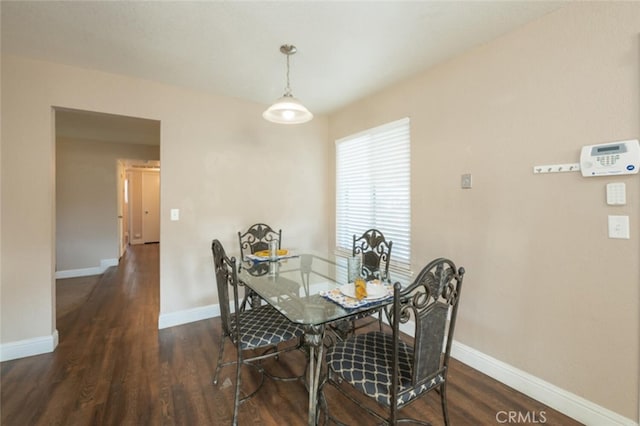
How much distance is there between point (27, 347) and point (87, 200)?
3.58m

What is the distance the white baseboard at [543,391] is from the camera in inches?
62.3

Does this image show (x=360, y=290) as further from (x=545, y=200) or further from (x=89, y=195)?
(x=89, y=195)

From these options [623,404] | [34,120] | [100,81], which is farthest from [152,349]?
[623,404]

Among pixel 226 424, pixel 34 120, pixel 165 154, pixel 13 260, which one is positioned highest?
pixel 34 120

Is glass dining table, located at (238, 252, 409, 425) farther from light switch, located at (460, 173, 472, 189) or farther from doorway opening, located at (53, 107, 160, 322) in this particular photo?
doorway opening, located at (53, 107, 160, 322)

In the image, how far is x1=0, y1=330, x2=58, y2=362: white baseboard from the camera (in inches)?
89.6

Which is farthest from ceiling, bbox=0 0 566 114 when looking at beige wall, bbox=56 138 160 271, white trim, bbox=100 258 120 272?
white trim, bbox=100 258 120 272

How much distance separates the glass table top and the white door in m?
7.88

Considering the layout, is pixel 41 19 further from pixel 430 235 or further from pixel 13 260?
pixel 430 235

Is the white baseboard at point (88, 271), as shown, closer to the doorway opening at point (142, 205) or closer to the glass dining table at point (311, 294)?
the doorway opening at point (142, 205)

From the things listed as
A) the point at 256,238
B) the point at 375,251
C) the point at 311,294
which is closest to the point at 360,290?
the point at 311,294

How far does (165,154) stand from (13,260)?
1.53 m

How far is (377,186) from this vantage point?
3199 millimetres

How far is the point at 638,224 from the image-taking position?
1.48m
